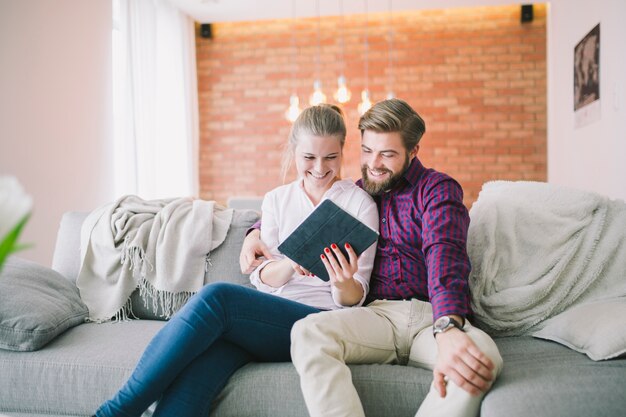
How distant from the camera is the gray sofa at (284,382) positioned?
1.22 metres

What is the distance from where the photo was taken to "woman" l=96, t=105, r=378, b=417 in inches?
54.2

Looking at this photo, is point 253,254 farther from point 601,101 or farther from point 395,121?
point 601,101

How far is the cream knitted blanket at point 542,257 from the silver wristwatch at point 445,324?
0.40m

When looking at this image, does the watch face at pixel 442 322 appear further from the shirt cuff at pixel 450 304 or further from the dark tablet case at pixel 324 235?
the dark tablet case at pixel 324 235

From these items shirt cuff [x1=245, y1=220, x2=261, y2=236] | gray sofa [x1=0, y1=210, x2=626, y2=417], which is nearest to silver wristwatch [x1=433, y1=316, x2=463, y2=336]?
gray sofa [x1=0, y1=210, x2=626, y2=417]

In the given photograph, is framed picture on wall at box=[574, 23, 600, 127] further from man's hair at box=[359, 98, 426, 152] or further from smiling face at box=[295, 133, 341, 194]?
smiling face at box=[295, 133, 341, 194]

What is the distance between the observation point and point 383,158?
171 cm

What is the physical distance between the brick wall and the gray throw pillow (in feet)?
13.7

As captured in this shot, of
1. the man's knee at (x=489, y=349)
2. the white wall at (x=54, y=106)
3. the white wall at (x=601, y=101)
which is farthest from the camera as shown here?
the white wall at (x=54, y=106)

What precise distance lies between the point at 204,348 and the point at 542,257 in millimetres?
1068

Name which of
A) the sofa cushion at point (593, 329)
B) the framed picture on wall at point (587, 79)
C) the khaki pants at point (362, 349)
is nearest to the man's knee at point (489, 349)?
the khaki pants at point (362, 349)

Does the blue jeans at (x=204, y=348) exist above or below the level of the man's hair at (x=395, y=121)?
below

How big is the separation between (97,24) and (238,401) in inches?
144

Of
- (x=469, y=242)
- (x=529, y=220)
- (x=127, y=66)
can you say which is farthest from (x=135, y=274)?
(x=127, y=66)
